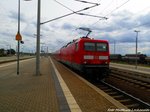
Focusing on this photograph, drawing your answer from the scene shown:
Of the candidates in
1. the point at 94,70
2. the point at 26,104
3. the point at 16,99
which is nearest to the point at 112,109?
the point at 26,104

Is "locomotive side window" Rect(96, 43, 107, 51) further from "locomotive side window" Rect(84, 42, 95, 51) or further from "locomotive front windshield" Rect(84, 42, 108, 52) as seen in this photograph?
"locomotive side window" Rect(84, 42, 95, 51)

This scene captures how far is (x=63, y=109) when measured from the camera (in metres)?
8.38

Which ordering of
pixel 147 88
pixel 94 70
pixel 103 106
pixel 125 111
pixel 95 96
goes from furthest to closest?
pixel 94 70 → pixel 147 88 → pixel 95 96 → pixel 103 106 → pixel 125 111

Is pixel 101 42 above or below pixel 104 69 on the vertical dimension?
above

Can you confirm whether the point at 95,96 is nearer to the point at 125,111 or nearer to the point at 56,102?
the point at 56,102

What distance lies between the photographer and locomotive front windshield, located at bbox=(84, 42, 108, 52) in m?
21.0

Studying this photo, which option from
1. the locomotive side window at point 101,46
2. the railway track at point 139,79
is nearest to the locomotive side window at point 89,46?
the locomotive side window at point 101,46

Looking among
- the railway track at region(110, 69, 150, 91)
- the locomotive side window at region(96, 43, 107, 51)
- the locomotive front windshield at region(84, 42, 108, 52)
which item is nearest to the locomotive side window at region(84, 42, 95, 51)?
the locomotive front windshield at region(84, 42, 108, 52)

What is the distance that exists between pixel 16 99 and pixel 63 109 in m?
2.62

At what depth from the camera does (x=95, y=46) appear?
69.7 feet

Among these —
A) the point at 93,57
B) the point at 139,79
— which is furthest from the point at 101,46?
the point at 139,79

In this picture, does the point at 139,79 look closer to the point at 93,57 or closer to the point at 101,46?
the point at 101,46

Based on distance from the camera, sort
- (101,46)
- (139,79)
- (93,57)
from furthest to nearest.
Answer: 1. (139,79)
2. (101,46)
3. (93,57)

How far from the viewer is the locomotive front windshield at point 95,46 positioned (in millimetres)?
20995
